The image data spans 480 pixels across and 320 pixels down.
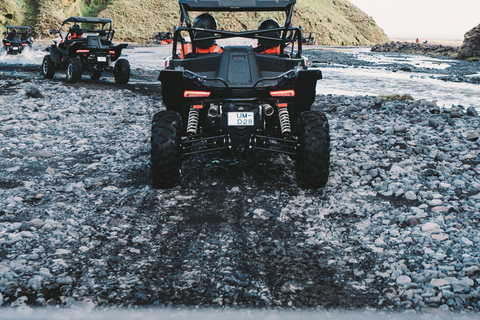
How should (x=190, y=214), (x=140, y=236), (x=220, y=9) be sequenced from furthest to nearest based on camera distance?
(x=220, y=9) → (x=190, y=214) → (x=140, y=236)

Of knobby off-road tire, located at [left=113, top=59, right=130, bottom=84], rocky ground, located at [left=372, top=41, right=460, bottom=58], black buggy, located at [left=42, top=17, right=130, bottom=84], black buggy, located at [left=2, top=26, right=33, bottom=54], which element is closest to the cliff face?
black buggy, located at [left=2, top=26, right=33, bottom=54]

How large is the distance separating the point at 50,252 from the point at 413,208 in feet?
11.8

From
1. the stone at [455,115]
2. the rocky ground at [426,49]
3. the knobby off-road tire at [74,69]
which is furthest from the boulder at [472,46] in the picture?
the knobby off-road tire at [74,69]

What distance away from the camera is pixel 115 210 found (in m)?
4.57

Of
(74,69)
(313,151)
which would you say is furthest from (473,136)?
(74,69)

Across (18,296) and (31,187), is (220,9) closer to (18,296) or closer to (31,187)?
(31,187)

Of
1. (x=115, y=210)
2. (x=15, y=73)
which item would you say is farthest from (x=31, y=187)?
(x=15, y=73)

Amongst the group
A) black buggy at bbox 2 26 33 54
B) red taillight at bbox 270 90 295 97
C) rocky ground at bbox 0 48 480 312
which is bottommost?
rocky ground at bbox 0 48 480 312

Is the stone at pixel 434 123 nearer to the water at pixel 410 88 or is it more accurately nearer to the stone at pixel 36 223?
the water at pixel 410 88

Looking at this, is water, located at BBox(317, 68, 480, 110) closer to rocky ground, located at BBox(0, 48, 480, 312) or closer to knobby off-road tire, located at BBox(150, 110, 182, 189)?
rocky ground, located at BBox(0, 48, 480, 312)

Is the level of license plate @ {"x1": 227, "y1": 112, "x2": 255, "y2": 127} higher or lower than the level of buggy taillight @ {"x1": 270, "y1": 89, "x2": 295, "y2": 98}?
lower

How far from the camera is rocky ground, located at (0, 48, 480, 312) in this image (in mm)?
3115

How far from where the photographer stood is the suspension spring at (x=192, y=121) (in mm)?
5424

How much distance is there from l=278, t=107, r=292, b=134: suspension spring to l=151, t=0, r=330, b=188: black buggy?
13 mm
